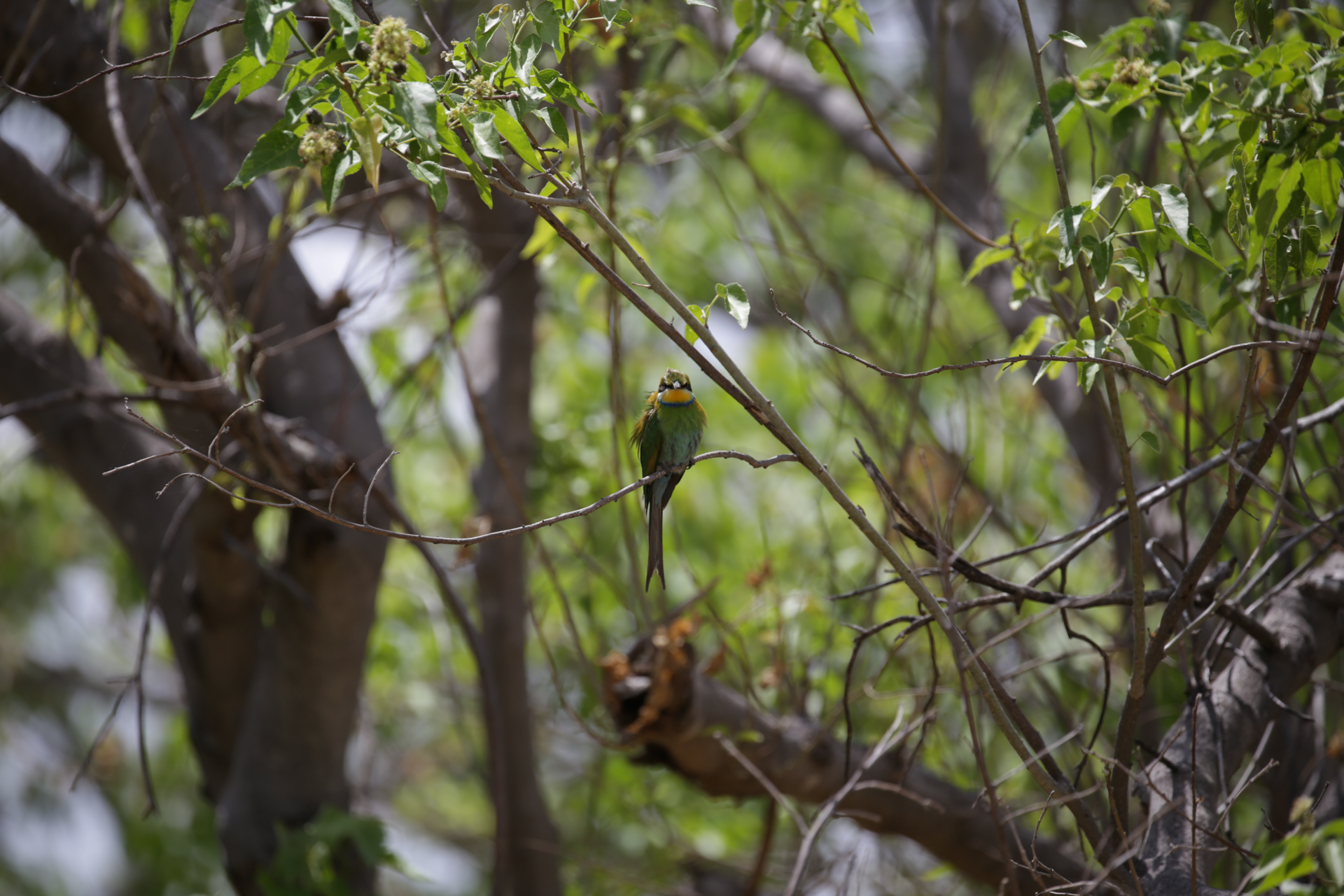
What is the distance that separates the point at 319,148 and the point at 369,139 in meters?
0.15

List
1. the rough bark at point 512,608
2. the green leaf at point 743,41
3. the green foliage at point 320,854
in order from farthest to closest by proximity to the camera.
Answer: the rough bark at point 512,608, the green foliage at point 320,854, the green leaf at point 743,41

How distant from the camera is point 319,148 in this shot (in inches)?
64.9

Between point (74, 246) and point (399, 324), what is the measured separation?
6.81ft

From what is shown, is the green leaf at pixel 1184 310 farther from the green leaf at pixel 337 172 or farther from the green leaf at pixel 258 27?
the green leaf at pixel 258 27

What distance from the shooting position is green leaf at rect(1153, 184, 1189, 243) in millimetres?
1834

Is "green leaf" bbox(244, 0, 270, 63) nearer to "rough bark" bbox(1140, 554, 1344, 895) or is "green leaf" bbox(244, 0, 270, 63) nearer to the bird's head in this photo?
the bird's head

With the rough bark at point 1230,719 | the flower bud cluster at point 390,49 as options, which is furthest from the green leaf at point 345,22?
the rough bark at point 1230,719

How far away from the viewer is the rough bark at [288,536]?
126 inches

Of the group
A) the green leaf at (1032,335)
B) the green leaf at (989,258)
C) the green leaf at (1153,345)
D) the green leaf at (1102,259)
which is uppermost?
the green leaf at (989,258)

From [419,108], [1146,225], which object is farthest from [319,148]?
[1146,225]

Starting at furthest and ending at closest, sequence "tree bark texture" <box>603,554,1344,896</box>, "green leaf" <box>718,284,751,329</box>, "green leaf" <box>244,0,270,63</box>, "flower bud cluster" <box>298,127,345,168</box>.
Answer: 1. "tree bark texture" <box>603,554,1344,896</box>
2. "green leaf" <box>718,284,751,329</box>
3. "flower bud cluster" <box>298,127,345,168</box>
4. "green leaf" <box>244,0,270,63</box>

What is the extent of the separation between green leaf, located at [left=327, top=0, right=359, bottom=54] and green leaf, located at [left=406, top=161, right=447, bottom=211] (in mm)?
189

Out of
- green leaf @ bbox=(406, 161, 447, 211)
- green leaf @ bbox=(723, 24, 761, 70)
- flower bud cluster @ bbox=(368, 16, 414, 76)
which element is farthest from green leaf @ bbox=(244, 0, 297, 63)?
green leaf @ bbox=(723, 24, 761, 70)

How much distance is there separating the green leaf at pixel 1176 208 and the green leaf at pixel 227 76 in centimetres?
161
